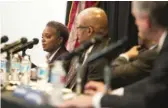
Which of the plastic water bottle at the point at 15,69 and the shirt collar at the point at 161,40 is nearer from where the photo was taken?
the shirt collar at the point at 161,40

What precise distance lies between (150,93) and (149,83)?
0.05 metres

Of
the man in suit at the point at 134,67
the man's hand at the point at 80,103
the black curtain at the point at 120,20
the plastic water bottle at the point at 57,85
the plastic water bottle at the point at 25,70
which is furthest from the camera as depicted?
the black curtain at the point at 120,20

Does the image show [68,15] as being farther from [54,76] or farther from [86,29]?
[54,76]

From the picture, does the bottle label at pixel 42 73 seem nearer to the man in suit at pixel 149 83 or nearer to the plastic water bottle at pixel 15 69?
the plastic water bottle at pixel 15 69

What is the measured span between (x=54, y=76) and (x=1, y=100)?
0.36 meters

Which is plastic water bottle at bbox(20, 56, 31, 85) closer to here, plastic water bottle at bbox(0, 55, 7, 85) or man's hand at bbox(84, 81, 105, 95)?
plastic water bottle at bbox(0, 55, 7, 85)

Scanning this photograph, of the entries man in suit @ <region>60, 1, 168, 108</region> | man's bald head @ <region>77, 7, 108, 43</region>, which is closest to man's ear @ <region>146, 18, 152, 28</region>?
man in suit @ <region>60, 1, 168, 108</region>

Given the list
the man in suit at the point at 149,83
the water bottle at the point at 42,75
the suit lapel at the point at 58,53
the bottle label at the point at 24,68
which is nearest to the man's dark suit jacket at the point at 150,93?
the man in suit at the point at 149,83

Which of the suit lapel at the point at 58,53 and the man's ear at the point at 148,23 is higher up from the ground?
the man's ear at the point at 148,23

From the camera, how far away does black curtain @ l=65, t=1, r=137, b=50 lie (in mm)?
2904

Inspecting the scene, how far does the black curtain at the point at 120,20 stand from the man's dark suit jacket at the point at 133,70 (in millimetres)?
989

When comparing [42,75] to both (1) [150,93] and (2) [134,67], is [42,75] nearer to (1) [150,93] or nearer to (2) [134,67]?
(2) [134,67]

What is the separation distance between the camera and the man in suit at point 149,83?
130cm

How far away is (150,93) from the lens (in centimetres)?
133
